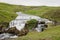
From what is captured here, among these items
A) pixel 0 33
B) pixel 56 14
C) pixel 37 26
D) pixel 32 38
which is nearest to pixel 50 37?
pixel 32 38

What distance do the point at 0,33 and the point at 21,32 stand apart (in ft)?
22.9

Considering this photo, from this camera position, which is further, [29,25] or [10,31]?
[29,25]

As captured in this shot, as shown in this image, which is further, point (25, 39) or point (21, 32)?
point (21, 32)

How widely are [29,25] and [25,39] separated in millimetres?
32368

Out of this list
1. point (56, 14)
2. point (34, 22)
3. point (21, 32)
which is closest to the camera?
point (21, 32)

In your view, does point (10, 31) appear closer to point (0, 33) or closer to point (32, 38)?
point (0, 33)

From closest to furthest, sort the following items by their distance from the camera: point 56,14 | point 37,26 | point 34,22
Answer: point 37,26
point 34,22
point 56,14

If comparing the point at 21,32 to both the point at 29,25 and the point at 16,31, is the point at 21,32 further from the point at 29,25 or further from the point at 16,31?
the point at 29,25

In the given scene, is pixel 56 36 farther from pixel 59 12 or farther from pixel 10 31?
pixel 59 12

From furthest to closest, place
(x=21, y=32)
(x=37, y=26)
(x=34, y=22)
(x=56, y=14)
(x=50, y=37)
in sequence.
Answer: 1. (x=56, y=14)
2. (x=34, y=22)
3. (x=37, y=26)
4. (x=21, y=32)
5. (x=50, y=37)

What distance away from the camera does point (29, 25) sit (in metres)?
77.6

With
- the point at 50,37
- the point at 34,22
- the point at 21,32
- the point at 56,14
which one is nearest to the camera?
the point at 50,37

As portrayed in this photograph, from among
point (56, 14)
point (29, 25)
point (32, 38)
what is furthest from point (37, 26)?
point (56, 14)

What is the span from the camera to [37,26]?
74.3 metres
